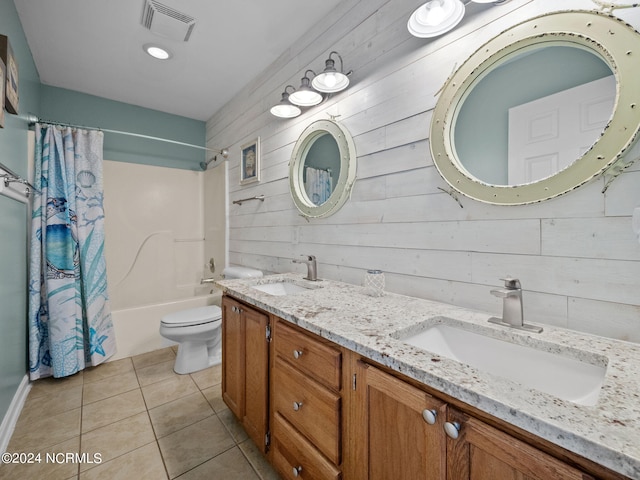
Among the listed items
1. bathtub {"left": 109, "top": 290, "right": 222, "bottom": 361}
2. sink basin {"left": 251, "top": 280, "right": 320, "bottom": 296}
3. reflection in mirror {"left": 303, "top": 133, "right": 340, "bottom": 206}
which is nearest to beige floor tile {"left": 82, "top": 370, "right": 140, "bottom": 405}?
bathtub {"left": 109, "top": 290, "right": 222, "bottom": 361}

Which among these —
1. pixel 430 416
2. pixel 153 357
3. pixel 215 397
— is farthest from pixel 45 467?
pixel 430 416

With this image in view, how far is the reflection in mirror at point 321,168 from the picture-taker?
1710 millimetres

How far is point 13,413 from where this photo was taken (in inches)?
65.2

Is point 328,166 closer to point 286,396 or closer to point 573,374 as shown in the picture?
point 286,396

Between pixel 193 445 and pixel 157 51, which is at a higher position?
pixel 157 51

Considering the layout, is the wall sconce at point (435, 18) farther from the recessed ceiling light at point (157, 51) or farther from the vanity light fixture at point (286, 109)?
the recessed ceiling light at point (157, 51)

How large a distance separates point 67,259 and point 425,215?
264 centimetres

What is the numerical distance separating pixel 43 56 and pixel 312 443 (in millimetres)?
3268

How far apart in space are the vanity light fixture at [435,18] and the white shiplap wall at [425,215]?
2.1 inches

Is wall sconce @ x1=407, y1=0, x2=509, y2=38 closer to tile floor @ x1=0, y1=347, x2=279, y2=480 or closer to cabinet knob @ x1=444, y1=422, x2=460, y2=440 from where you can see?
cabinet knob @ x1=444, y1=422, x2=460, y2=440

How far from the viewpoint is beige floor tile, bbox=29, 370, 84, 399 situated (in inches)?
77.5

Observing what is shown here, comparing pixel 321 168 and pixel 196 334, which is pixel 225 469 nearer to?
pixel 196 334

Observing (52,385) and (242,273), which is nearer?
(52,385)

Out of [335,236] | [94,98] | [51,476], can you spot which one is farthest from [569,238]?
[94,98]
